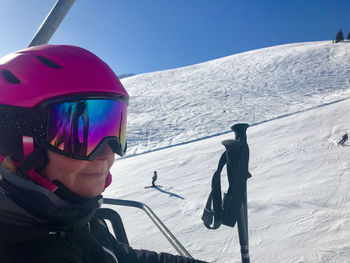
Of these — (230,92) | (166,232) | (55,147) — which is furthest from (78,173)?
(230,92)

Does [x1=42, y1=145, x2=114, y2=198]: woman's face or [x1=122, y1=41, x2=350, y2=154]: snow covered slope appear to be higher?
[x1=122, y1=41, x2=350, y2=154]: snow covered slope

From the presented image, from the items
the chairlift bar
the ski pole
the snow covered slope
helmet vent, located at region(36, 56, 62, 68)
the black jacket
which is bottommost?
the chairlift bar

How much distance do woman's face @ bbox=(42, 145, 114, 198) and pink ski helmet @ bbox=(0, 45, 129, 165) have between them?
0.04 metres

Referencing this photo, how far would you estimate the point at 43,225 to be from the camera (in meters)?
0.91

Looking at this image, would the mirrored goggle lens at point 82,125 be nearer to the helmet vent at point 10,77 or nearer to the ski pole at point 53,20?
the helmet vent at point 10,77

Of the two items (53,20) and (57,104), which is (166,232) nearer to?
(57,104)

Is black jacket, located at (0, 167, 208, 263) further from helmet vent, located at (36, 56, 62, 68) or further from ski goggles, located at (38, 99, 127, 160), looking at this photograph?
helmet vent, located at (36, 56, 62, 68)

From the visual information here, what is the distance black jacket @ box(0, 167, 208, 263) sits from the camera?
2.51 ft

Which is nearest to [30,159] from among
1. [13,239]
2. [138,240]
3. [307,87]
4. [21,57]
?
[13,239]

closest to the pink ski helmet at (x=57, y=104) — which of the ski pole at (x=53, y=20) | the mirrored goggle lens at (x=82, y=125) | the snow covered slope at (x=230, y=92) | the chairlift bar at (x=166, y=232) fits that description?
the mirrored goggle lens at (x=82, y=125)

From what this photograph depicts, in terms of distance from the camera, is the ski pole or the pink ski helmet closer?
the pink ski helmet

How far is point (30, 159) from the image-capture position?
38.6 inches

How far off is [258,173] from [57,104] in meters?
4.73

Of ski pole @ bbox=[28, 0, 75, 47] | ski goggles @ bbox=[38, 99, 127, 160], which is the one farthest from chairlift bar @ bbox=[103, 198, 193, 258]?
ski pole @ bbox=[28, 0, 75, 47]
